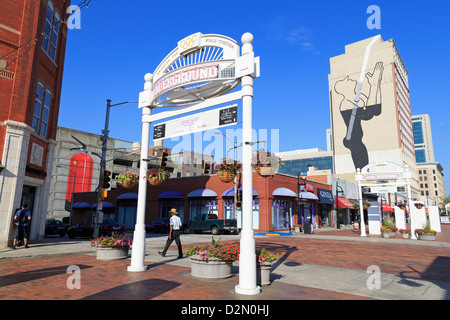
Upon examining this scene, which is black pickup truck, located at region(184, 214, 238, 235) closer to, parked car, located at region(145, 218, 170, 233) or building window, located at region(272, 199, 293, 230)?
parked car, located at region(145, 218, 170, 233)

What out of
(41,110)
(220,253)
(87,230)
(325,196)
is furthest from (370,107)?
(220,253)

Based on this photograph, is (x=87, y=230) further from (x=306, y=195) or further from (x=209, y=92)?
(x=306, y=195)

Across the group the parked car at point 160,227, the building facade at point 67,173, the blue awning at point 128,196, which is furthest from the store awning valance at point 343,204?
the building facade at point 67,173

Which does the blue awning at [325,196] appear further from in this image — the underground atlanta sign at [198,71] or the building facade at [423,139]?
the building facade at [423,139]

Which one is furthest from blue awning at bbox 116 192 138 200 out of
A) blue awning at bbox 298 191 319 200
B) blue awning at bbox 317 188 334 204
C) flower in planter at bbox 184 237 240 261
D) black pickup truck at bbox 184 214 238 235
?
flower in planter at bbox 184 237 240 261

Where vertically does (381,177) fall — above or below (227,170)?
above

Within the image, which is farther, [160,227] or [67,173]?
[67,173]

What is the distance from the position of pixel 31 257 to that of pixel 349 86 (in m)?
105

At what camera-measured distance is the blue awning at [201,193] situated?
32.2 meters

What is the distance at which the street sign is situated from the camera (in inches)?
299

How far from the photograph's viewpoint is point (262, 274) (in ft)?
23.2

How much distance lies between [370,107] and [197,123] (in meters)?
97.4
